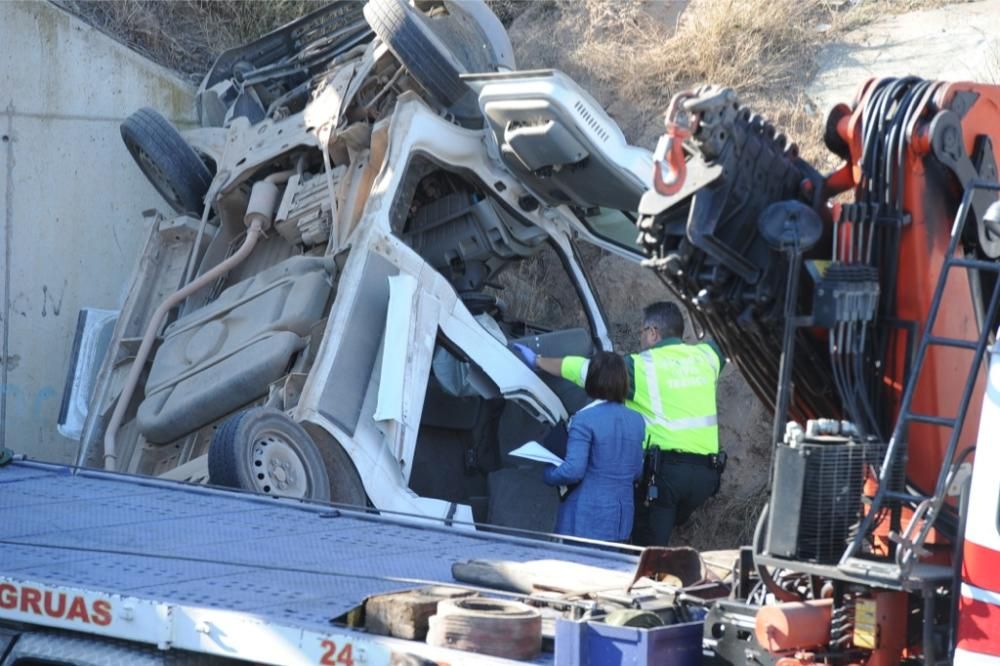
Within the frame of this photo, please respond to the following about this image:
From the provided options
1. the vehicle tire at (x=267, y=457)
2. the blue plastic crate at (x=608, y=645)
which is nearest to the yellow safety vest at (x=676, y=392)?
the vehicle tire at (x=267, y=457)

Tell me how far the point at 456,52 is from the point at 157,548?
434 centimetres

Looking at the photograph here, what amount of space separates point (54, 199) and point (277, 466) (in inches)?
174

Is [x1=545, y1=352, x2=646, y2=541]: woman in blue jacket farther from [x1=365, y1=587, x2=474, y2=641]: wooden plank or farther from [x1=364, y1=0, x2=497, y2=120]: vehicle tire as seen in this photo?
[x1=365, y1=587, x2=474, y2=641]: wooden plank

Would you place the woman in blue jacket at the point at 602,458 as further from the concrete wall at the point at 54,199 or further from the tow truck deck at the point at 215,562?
the concrete wall at the point at 54,199

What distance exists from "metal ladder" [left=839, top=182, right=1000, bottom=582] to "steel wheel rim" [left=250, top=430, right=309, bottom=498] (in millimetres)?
3501

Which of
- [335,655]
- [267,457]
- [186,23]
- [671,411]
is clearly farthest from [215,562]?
[186,23]

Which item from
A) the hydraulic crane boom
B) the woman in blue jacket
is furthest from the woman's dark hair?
the hydraulic crane boom

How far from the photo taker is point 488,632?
3756mm

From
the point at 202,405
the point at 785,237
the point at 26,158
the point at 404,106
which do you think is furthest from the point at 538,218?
the point at 785,237

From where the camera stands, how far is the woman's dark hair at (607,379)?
7.01 m

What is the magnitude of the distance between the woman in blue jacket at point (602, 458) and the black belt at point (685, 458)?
45 centimetres

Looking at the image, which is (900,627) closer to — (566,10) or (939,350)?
(939,350)

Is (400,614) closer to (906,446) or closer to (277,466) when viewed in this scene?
(906,446)

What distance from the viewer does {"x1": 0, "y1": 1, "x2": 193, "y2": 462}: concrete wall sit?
10.1 meters
